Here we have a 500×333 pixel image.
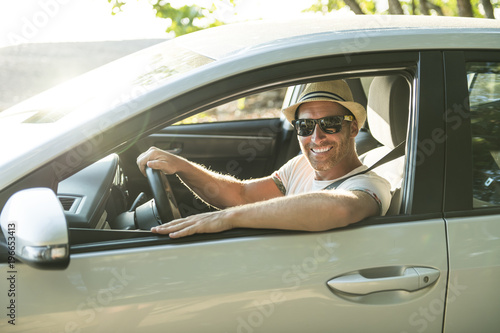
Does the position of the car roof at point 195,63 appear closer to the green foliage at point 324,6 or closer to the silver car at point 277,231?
the silver car at point 277,231

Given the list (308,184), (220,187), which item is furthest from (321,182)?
(220,187)

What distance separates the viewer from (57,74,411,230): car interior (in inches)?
83.0

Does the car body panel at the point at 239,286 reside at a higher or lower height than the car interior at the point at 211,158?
lower

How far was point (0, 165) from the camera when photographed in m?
1.59

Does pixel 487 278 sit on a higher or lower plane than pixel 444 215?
lower

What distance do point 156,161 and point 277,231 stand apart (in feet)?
2.63

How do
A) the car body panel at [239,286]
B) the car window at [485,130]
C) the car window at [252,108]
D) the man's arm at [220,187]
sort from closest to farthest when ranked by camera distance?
the car body panel at [239,286]
the car window at [485,130]
the man's arm at [220,187]
the car window at [252,108]

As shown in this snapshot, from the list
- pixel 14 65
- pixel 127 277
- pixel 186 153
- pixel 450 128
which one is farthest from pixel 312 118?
pixel 14 65

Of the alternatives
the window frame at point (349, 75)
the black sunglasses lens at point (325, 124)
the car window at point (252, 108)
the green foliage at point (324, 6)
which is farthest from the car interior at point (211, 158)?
the green foliage at point (324, 6)

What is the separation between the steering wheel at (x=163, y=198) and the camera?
1.95m

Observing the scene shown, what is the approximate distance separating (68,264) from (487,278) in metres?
1.19

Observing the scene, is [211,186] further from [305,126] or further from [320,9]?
[320,9]

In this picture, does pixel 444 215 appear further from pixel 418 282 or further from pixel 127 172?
pixel 127 172

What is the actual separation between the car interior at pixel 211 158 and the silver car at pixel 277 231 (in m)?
0.12
